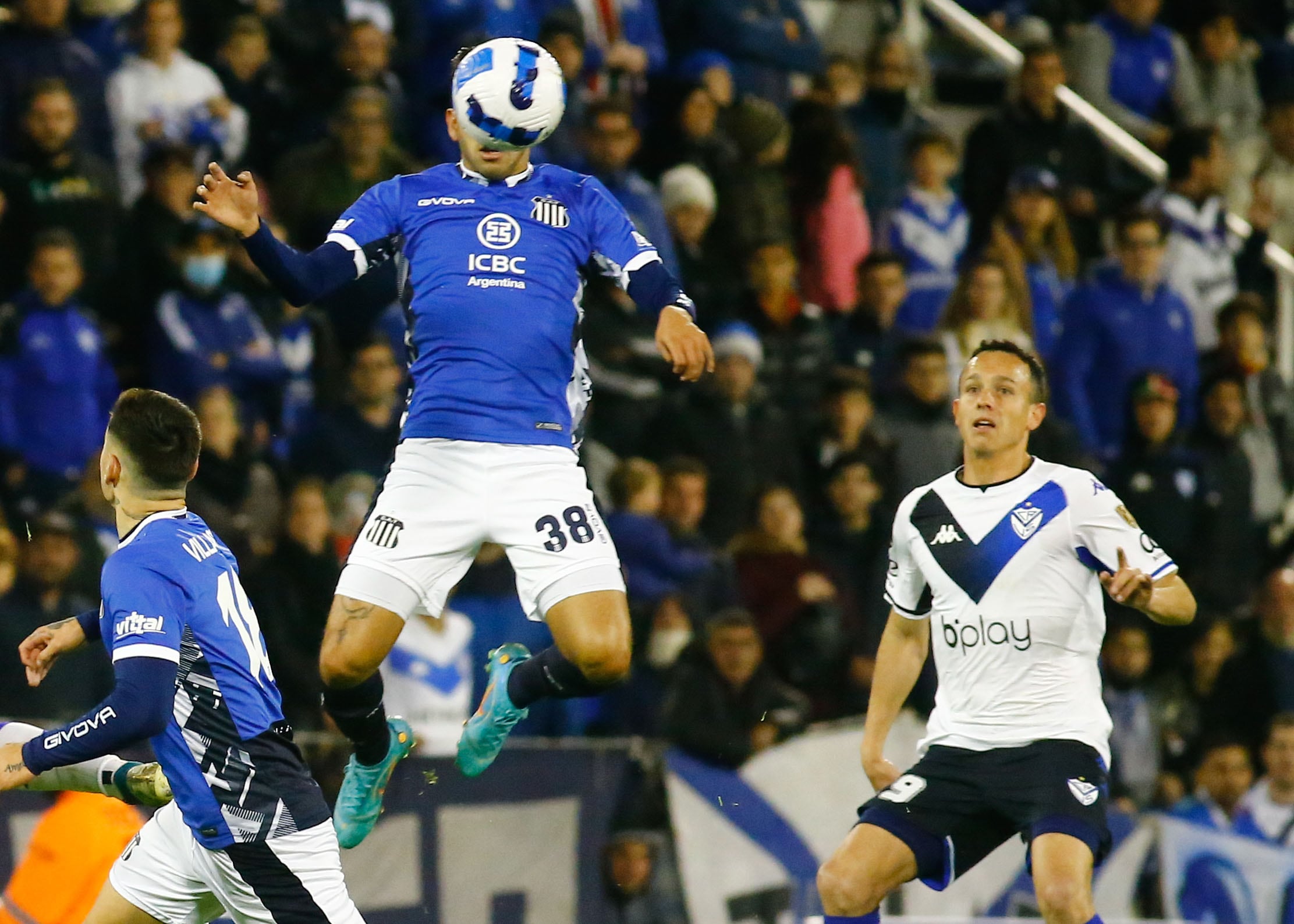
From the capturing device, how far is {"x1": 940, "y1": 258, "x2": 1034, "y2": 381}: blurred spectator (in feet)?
41.0

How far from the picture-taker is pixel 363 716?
7457 mm

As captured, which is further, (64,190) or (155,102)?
(155,102)

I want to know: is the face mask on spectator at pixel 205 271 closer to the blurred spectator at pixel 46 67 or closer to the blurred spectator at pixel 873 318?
the blurred spectator at pixel 46 67

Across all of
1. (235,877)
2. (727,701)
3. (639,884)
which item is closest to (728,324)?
(727,701)

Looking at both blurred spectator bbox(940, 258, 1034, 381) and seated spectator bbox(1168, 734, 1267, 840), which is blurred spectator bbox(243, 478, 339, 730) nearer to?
blurred spectator bbox(940, 258, 1034, 381)

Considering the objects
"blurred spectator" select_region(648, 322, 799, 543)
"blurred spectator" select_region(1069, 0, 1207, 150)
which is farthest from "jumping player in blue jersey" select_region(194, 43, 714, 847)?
"blurred spectator" select_region(1069, 0, 1207, 150)

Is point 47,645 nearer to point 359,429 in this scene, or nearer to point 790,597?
point 359,429

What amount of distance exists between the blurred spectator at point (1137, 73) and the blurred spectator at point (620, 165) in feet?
15.5

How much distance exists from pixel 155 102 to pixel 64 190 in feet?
2.72

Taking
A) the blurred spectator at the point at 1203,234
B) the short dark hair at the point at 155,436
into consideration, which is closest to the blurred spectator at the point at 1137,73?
the blurred spectator at the point at 1203,234

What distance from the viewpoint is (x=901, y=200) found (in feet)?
43.8

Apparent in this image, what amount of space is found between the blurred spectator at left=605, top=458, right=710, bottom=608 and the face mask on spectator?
228 centimetres

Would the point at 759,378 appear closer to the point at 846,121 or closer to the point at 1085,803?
the point at 846,121

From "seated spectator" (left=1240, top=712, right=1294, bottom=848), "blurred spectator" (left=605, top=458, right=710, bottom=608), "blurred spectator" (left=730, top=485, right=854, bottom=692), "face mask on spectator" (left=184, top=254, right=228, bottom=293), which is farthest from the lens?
"seated spectator" (left=1240, top=712, right=1294, bottom=848)
